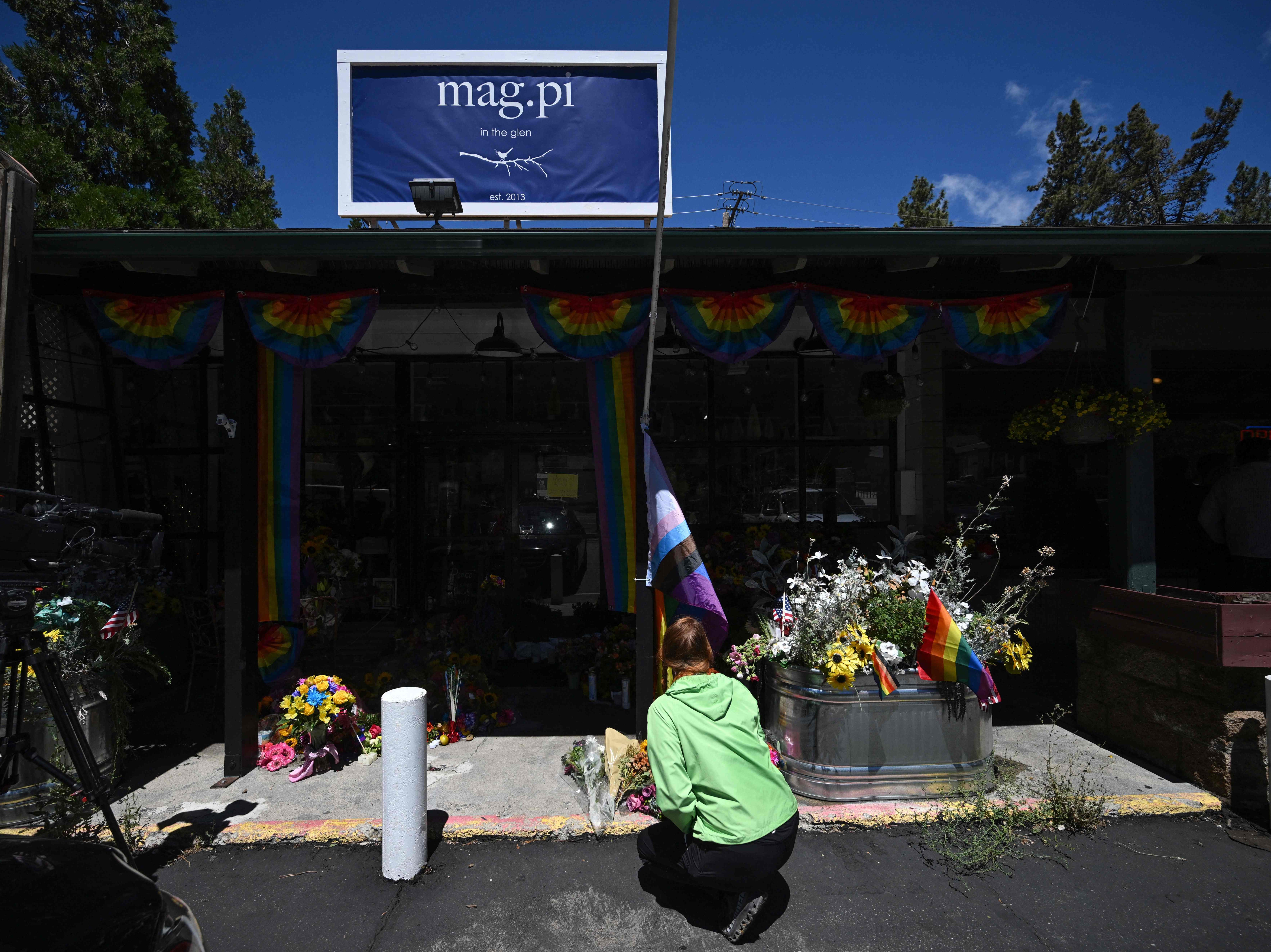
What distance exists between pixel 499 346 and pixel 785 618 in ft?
10.5

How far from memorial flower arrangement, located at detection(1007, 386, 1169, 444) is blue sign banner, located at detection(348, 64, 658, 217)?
3817mm

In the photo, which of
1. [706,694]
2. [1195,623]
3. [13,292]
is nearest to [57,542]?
[13,292]

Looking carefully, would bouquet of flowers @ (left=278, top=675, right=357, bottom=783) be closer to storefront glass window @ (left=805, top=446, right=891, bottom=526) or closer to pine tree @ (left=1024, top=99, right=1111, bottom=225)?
storefront glass window @ (left=805, top=446, right=891, bottom=526)

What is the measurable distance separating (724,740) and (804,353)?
534 centimetres

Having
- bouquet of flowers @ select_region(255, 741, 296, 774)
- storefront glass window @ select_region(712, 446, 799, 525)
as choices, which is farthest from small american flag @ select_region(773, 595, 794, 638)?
bouquet of flowers @ select_region(255, 741, 296, 774)

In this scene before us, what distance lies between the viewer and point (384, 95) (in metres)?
6.38

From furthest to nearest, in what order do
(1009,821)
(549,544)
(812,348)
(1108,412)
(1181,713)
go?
(549,544) → (812,348) → (1108,412) → (1181,713) → (1009,821)

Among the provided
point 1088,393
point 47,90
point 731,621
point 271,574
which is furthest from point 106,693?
point 47,90

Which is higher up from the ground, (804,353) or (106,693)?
(804,353)

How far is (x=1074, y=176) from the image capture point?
1014 inches

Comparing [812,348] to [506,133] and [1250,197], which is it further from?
[1250,197]

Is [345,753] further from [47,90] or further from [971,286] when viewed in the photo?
[47,90]

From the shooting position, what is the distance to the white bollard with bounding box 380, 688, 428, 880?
11.0 ft

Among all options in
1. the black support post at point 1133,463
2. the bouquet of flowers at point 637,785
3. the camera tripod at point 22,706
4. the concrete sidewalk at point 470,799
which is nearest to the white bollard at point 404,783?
the concrete sidewalk at point 470,799
